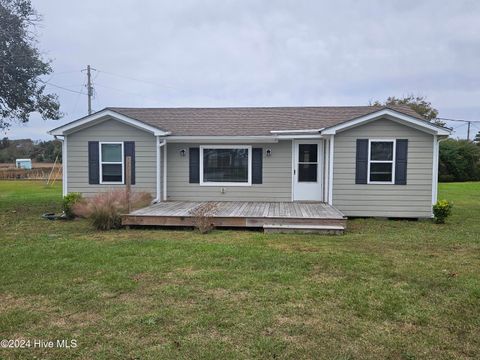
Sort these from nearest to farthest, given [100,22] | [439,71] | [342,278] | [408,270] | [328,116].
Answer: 1. [342,278]
2. [408,270]
3. [328,116]
4. [100,22]
5. [439,71]

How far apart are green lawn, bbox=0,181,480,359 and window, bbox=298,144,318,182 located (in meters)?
4.07

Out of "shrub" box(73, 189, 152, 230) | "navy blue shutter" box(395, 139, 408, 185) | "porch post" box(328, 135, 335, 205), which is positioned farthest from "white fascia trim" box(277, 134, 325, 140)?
"shrub" box(73, 189, 152, 230)

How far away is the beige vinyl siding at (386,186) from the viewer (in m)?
9.73

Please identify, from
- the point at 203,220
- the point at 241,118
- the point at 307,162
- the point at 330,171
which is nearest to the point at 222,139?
the point at 241,118

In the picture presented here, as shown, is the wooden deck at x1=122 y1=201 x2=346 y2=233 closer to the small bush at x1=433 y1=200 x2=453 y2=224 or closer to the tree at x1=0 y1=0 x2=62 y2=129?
the small bush at x1=433 y1=200 x2=453 y2=224

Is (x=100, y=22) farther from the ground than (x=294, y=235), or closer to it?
farther from the ground

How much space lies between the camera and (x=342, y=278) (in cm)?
465

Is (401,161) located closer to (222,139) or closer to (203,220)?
(222,139)

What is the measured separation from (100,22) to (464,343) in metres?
14.1

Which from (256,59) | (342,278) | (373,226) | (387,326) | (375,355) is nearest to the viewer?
(375,355)

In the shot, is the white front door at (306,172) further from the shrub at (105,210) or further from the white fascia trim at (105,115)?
the shrub at (105,210)

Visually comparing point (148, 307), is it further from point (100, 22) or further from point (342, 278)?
point (100, 22)

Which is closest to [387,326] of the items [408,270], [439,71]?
[408,270]

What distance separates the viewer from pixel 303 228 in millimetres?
7824
